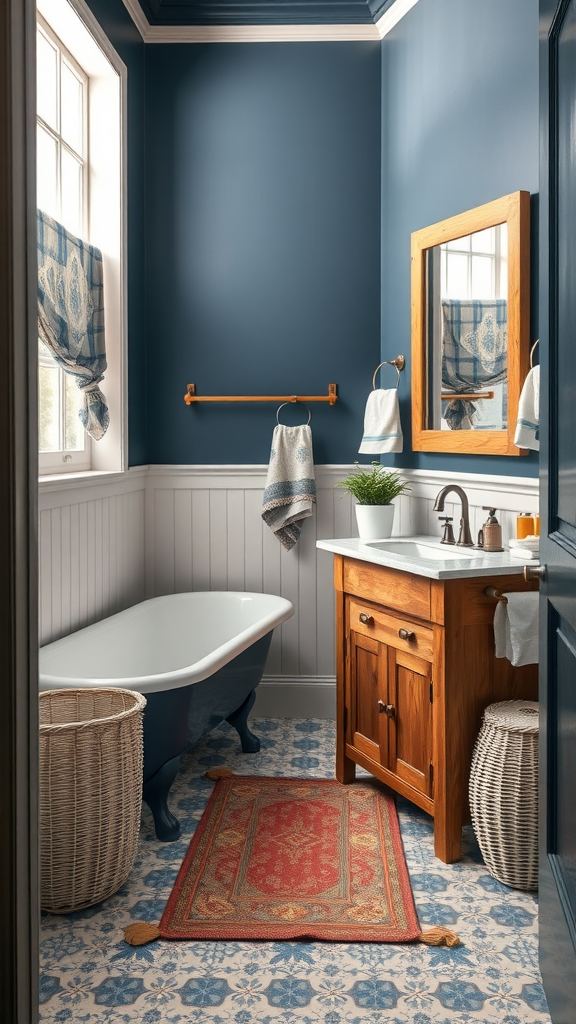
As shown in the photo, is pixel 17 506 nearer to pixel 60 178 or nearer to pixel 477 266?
pixel 477 266

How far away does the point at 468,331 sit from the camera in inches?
120

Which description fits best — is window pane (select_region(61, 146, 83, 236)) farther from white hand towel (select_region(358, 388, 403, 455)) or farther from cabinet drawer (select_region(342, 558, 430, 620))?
cabinet drawer (select_region(342, 558, 430, 620))

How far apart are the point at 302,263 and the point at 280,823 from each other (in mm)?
2423

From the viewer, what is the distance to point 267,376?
3869 millimetres

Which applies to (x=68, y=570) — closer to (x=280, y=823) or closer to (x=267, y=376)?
(x=280, y=823)

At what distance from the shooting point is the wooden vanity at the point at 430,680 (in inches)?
95.9

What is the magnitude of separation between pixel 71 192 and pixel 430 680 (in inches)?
93.4

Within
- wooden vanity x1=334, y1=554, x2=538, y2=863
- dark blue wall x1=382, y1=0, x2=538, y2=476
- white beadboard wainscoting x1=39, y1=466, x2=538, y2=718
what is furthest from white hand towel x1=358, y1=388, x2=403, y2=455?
wooden vanity x1=334, y1=554, x2=538, y2=863

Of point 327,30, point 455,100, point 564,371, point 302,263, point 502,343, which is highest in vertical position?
point 327,30

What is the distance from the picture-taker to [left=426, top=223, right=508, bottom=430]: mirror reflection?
287cm

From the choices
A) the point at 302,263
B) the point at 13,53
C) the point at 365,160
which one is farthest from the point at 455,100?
the point at 13,53

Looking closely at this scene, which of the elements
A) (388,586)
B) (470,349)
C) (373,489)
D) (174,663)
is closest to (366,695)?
(388,586)

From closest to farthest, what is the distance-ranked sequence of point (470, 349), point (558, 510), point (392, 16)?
1. point (558, 510)
2. point (470, 349)
3. point (392, 16)

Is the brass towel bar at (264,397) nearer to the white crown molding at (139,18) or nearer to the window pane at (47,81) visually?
the window pane at (47,81)
